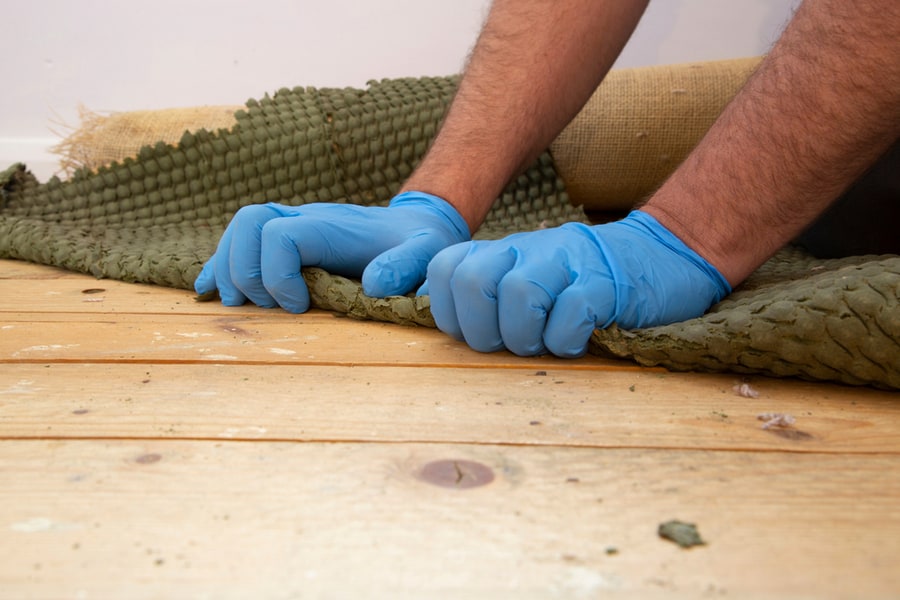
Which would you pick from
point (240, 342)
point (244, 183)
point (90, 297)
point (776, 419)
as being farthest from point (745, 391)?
point (244, 183)

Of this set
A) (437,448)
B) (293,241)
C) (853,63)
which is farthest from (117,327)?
(853,63)

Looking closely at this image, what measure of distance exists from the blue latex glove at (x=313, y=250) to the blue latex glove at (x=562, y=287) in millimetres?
128

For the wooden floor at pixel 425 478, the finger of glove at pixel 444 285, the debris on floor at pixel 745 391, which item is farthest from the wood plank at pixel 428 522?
the finger of glove at pixel 444 285

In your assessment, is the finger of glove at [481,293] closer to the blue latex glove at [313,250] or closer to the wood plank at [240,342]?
the wood plank at [240,342]

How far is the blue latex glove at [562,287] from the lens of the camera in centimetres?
68

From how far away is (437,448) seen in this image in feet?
1.65

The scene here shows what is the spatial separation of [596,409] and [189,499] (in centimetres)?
29

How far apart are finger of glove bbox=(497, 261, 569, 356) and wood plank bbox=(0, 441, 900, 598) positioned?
8.0 inches

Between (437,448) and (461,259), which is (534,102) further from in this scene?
(437,448)

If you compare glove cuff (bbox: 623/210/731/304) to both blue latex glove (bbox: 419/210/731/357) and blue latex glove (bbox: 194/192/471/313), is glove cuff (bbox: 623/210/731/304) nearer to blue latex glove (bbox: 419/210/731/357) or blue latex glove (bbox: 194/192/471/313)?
blue latex glove (bbox: 419/210/731/357)

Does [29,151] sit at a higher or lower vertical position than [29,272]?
higher

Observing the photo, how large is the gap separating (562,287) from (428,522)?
338 mm

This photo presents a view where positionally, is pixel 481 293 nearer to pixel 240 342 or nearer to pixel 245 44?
pixel 240 342

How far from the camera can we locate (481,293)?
27.0 inches
